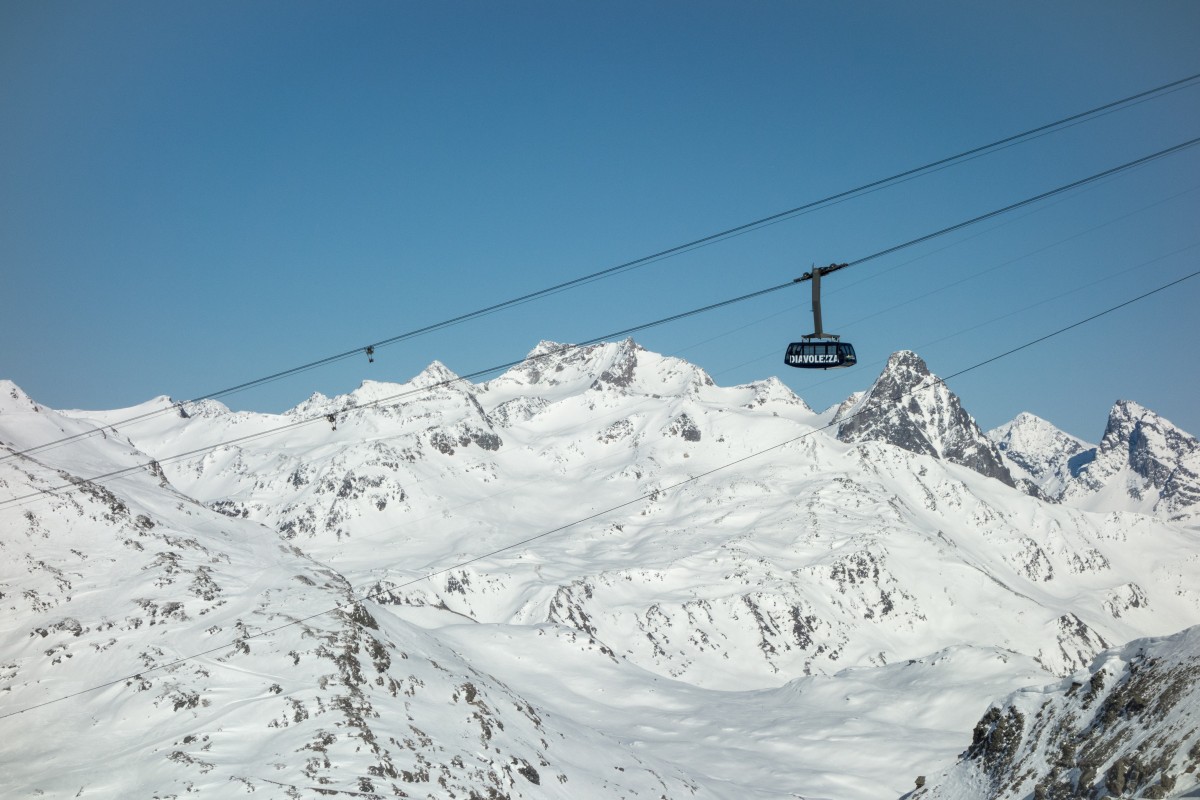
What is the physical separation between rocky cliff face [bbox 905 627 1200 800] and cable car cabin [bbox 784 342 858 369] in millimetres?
19618

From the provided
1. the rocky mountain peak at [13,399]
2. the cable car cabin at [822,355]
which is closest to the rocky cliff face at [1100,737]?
the cable car cabin at [822,355]

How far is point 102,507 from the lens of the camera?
9650 cm

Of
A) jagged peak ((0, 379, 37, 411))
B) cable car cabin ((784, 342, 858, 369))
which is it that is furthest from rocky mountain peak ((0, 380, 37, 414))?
cable car cabin ((784, 342, 858, 369))

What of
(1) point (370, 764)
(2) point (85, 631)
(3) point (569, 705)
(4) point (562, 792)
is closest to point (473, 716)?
(4) point (562, 792)

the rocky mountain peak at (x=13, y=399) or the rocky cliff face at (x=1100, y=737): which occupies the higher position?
the rocky mountain peak at (x=13, y=399)

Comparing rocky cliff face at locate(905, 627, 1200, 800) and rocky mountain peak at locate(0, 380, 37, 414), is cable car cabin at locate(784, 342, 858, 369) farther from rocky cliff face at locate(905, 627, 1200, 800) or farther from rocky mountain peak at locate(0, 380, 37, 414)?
rocky mountain peak at locate(0, 380, 37, 414)

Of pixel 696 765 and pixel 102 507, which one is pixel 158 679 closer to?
pixel 102 507

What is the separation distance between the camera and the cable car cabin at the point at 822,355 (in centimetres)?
5038

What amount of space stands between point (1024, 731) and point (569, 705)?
94124mm

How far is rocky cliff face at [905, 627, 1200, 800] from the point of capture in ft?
147

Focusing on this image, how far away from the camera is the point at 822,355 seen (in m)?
50.7

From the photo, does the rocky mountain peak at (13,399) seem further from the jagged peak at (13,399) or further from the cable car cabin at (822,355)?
the cable car cabin at (822,355)

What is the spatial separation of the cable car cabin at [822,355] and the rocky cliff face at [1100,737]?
1962cm

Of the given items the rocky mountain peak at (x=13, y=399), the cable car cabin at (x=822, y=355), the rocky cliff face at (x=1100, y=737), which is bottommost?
the rocky cliff face at (x=1100, y=737)
